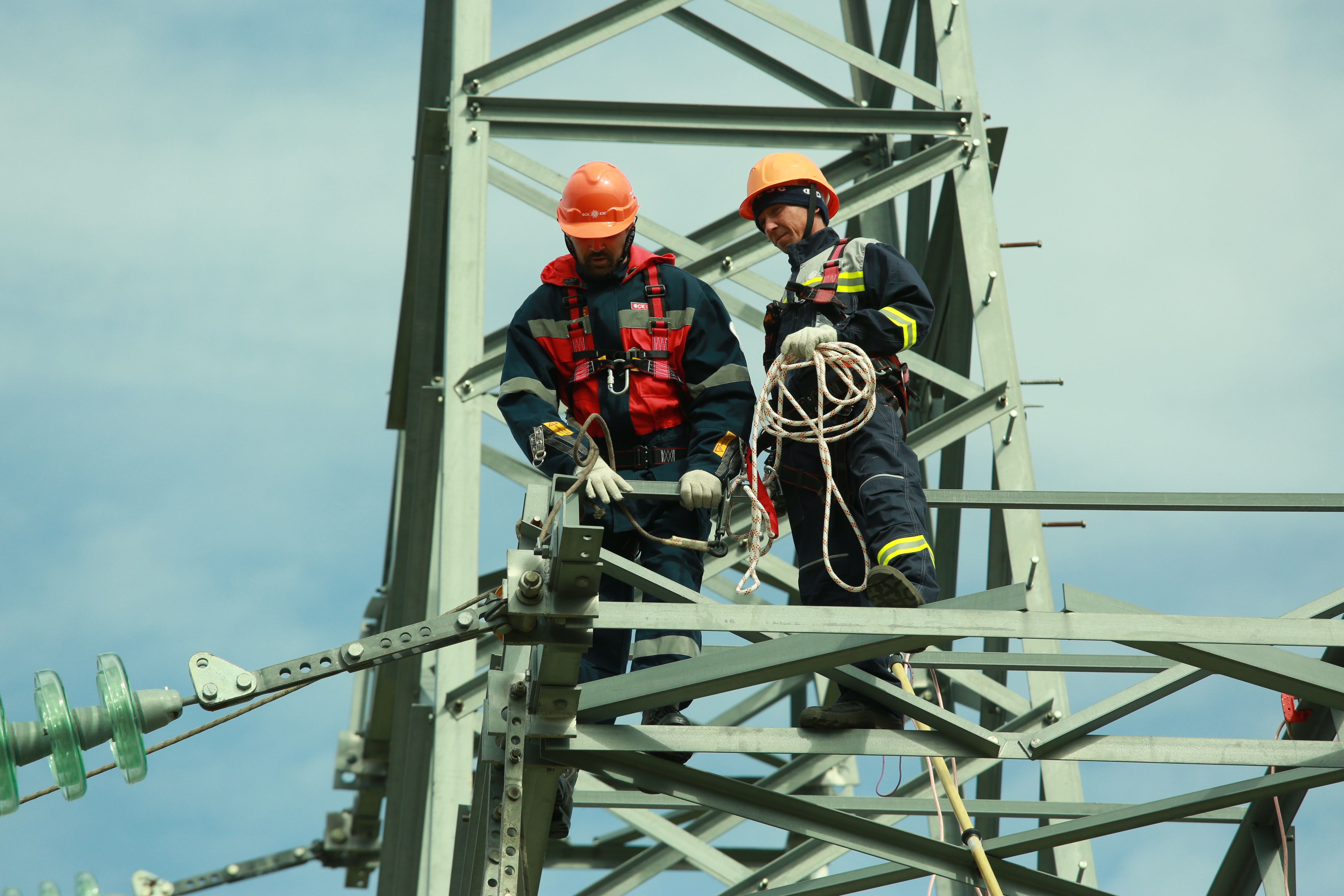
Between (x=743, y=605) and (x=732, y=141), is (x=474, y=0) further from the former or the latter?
(x=743, y=605)

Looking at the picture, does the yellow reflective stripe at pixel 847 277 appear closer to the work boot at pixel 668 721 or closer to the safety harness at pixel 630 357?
the safety harness at pixel 630 357

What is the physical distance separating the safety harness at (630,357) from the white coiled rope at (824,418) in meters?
0.41

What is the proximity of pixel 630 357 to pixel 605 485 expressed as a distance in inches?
31.4

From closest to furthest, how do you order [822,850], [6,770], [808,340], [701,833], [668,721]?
[6,770]
[808,340]
[668,721]
[822,850]
[701,833]

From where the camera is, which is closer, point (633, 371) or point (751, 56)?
point (633, 371)

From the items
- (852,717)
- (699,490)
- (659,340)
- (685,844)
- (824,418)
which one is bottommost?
(852,717)

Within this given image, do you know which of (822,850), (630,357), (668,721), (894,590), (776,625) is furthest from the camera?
(822,850)

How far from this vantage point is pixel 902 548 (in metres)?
5.55

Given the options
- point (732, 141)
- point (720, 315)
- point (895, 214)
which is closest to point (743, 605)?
point (720, 315)

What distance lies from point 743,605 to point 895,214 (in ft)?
24.6

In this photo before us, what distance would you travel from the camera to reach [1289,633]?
5074mm

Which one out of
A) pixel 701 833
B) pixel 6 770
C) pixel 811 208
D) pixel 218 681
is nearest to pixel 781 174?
pixel 811 208

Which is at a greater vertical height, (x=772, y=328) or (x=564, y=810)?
(x=772, y=328)

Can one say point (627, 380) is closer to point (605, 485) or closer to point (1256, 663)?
point (605, 485)
